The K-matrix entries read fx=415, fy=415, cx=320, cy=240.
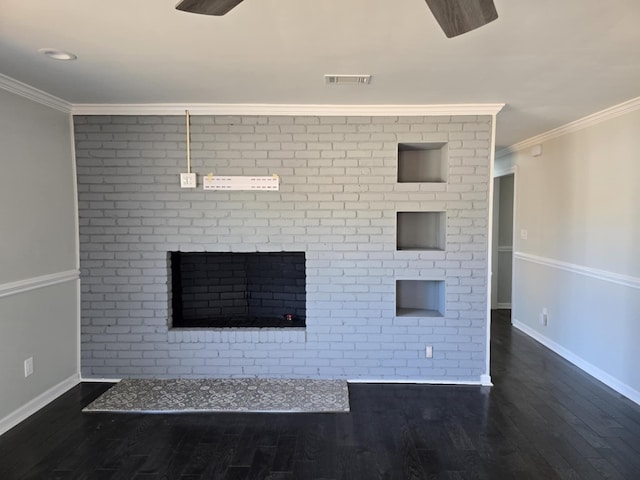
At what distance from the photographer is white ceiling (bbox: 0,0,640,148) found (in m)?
1.83

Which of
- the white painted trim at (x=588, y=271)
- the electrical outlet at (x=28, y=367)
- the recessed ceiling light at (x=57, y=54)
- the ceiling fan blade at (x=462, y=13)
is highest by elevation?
the recessed ceiling light at (x=57, y=54)

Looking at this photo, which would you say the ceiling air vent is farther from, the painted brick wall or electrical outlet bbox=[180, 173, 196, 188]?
electrical outlet bbox=[180, 173, 196, 188]

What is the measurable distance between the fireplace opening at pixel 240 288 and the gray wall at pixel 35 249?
91 cm

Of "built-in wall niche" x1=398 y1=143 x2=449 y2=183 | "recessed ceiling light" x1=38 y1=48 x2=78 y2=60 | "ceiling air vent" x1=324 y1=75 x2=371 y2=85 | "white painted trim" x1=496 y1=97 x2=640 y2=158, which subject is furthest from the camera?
"built-in wall niche" x1=398 y1=143 x2=449 y2=183

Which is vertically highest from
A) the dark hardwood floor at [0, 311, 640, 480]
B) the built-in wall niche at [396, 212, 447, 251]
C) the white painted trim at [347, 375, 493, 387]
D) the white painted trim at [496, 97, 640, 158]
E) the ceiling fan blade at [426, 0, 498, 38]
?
the white painted trim at [496, 97, 640, 158]

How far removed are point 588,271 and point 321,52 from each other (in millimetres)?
3191

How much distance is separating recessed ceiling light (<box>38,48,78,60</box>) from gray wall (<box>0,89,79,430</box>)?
29.2 inches

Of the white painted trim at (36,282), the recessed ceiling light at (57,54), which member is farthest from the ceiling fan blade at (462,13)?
the white painted trim at (36,282)

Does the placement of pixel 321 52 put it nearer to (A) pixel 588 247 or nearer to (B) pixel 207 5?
(B) pixel 207 5

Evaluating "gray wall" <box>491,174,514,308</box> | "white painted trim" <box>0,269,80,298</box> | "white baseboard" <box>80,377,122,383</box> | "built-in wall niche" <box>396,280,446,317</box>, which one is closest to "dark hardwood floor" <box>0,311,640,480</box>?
"white baseboard" <box>80,377,122,383</box>

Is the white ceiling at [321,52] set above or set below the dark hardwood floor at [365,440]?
above

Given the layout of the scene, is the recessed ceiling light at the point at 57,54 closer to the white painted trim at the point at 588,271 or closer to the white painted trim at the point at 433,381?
the white painted trim at the point at 433,381

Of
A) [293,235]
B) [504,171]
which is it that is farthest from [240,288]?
[504,171]

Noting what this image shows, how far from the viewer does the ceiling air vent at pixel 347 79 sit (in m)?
2.67
